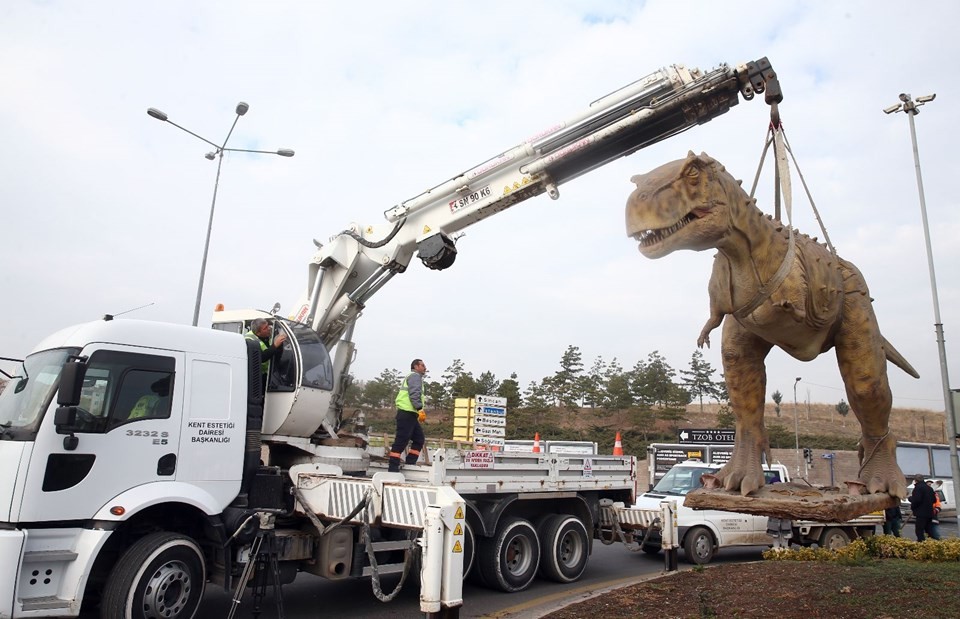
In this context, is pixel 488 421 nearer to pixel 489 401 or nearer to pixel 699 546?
pixel 489 401

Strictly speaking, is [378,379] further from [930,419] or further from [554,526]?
[930,419]

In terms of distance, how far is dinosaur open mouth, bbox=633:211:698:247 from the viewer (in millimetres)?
3521

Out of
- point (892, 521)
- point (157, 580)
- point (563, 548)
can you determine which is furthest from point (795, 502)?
point (892, 521)

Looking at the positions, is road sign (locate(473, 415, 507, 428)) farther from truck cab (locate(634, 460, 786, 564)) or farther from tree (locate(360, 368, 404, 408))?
tree (locate(360, 368, 404, 408))

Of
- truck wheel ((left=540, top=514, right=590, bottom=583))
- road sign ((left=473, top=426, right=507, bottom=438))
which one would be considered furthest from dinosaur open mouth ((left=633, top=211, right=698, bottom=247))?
road sign ((left=473, top=426, right=507, bottom=438))

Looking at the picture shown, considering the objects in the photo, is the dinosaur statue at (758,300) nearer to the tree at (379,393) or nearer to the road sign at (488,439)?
the road sign at (488,439)

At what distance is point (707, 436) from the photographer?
71.3 feet

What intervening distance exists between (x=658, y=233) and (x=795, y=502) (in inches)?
63.4

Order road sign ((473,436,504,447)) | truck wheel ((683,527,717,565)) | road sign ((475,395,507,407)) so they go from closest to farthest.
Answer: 1. truck wheel ((683,527,717,565))
2. road sign ((473,436,504,447))
3. road sign ((475,395,507,407))

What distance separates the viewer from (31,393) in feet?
19.3

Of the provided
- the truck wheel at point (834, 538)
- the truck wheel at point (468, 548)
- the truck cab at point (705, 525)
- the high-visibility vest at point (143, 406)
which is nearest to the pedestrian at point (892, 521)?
the truck wheel at point (834, 538)

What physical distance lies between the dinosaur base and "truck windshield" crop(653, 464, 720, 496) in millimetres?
8089

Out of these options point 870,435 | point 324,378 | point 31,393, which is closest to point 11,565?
point 31,393

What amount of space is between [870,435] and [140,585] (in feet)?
18.2
